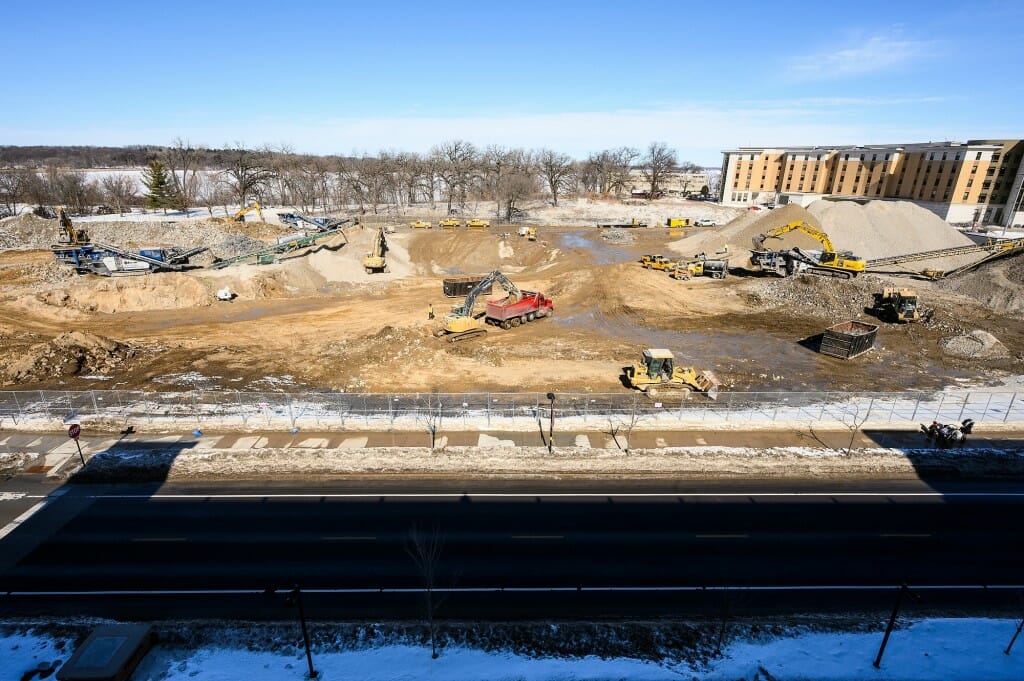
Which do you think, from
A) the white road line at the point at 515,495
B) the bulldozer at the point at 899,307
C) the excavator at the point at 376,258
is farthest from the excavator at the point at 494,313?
the bulldozer at the point at 899,307

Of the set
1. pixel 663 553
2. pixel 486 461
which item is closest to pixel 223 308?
pixel 486 461

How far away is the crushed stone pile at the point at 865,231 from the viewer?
69.7m

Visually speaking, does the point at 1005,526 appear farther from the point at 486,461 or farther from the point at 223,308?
the point at 223,308

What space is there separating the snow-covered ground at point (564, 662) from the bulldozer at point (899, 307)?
36.4m

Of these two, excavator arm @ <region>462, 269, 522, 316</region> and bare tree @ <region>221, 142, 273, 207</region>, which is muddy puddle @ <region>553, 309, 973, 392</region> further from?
bare tree @ <region>221, 142, 273, 207</region>

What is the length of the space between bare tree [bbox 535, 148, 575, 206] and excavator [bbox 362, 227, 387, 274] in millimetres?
69886

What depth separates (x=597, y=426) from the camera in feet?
95.1

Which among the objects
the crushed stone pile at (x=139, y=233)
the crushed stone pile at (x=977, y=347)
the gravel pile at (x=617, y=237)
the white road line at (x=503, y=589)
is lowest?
the white road line at (x=503, y=589)

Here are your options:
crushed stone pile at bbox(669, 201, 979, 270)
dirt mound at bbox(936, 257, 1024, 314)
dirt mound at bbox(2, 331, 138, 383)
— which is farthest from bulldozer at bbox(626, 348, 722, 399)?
crushed stone pile at bbox(669, 201, 979, 270)

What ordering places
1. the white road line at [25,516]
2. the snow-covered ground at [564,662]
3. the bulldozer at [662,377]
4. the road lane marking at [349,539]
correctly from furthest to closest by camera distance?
the bulldozer at [662,377], the white road line at [25,516], the road lane marking at [349,539], the snow-covered ground at [564,662]

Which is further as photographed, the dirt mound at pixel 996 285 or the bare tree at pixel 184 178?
the bare tree at pixel 184 178

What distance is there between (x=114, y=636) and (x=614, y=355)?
104ft

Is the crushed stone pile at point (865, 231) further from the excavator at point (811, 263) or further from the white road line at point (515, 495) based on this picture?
the white road line at point (515, 495)

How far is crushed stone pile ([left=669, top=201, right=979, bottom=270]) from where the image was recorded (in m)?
69.7
